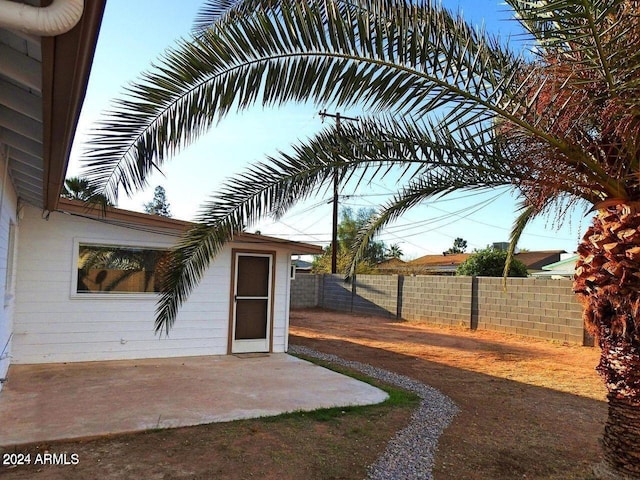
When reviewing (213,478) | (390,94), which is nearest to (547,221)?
(390,94)

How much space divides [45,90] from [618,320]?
424 centimetres

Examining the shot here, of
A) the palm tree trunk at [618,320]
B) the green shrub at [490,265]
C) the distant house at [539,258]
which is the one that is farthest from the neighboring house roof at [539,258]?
the palm tree trunk at [618,320]

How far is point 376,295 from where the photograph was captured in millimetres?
20078

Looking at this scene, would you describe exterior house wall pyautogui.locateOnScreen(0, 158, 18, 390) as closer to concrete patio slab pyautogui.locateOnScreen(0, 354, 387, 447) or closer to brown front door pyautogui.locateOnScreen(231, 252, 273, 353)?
concrete patio slab pyautogui.locateOnScreen(0, 354, 387, 447)

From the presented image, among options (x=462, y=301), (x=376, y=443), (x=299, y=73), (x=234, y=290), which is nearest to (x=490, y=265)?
(x=462, y=301)

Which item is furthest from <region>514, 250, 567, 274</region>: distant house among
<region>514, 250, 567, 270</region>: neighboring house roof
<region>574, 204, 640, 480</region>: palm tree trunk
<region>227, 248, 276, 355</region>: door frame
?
<region>574, 204, 640, 480</region>: palm tree trunk

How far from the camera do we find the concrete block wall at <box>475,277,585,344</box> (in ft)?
42.1

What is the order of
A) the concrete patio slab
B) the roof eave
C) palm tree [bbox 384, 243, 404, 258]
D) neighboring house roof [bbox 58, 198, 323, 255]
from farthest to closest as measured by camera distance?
palm tree [bbox 384, 243, 404, 258] < neighboring house roof [bbox 58, 198, 323, 255] < the concrete patio slab < the roof eave

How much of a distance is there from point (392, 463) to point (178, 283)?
2411mm

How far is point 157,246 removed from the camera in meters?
8.61

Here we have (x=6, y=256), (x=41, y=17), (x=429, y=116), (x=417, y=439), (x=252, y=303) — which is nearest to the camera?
(x=41, y=17)

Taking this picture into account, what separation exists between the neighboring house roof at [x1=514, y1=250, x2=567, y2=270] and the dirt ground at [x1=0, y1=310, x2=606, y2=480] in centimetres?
3039

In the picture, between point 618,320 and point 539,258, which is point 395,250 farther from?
point 618,320

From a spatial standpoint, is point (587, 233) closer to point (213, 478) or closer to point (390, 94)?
point (390, 94)
